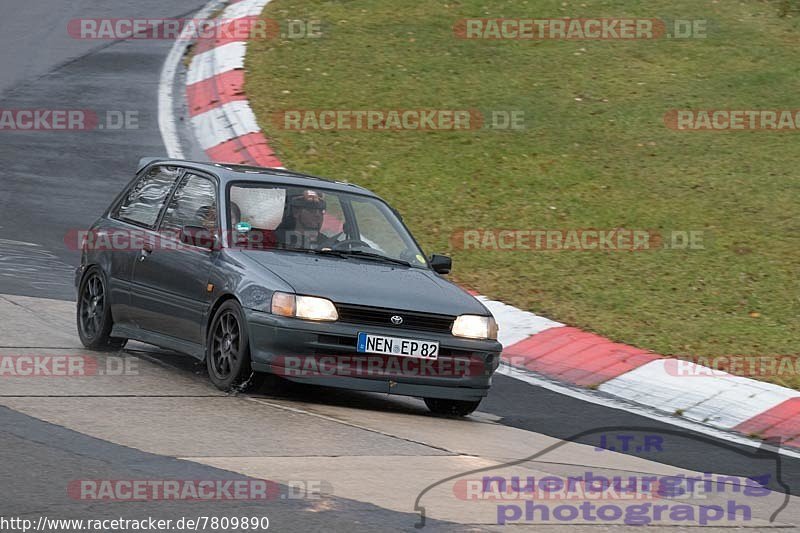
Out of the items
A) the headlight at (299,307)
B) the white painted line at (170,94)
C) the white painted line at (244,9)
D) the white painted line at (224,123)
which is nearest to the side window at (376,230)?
the headlight at (299,307)

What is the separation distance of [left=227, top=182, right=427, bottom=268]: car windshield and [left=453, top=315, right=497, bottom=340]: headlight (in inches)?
34.7

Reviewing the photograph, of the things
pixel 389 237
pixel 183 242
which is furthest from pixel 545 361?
pixel 183 242

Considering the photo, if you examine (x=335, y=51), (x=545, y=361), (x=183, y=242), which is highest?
(x=335, y=51)

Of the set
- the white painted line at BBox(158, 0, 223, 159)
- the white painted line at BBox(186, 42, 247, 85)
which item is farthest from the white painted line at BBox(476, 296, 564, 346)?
A: the white painted line at BBox(186, 42, 247, 85)

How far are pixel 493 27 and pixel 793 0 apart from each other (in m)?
5.03

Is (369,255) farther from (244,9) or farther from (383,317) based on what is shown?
(244,9)

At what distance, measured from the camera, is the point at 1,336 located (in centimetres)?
966

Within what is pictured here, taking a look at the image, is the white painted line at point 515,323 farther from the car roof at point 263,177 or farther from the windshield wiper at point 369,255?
the windshield wiper at point 369,255

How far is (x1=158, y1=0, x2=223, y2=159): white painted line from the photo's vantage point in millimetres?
16500

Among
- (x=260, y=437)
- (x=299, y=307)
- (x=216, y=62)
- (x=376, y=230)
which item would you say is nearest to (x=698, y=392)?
(x=376, y=230)

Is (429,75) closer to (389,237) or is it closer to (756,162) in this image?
(756,162)

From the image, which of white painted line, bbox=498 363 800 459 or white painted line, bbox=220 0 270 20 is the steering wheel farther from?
white painted line, bbox=220 0 270 20

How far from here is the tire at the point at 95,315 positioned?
9.71 metres

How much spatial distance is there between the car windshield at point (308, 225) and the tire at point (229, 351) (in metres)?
0.62
